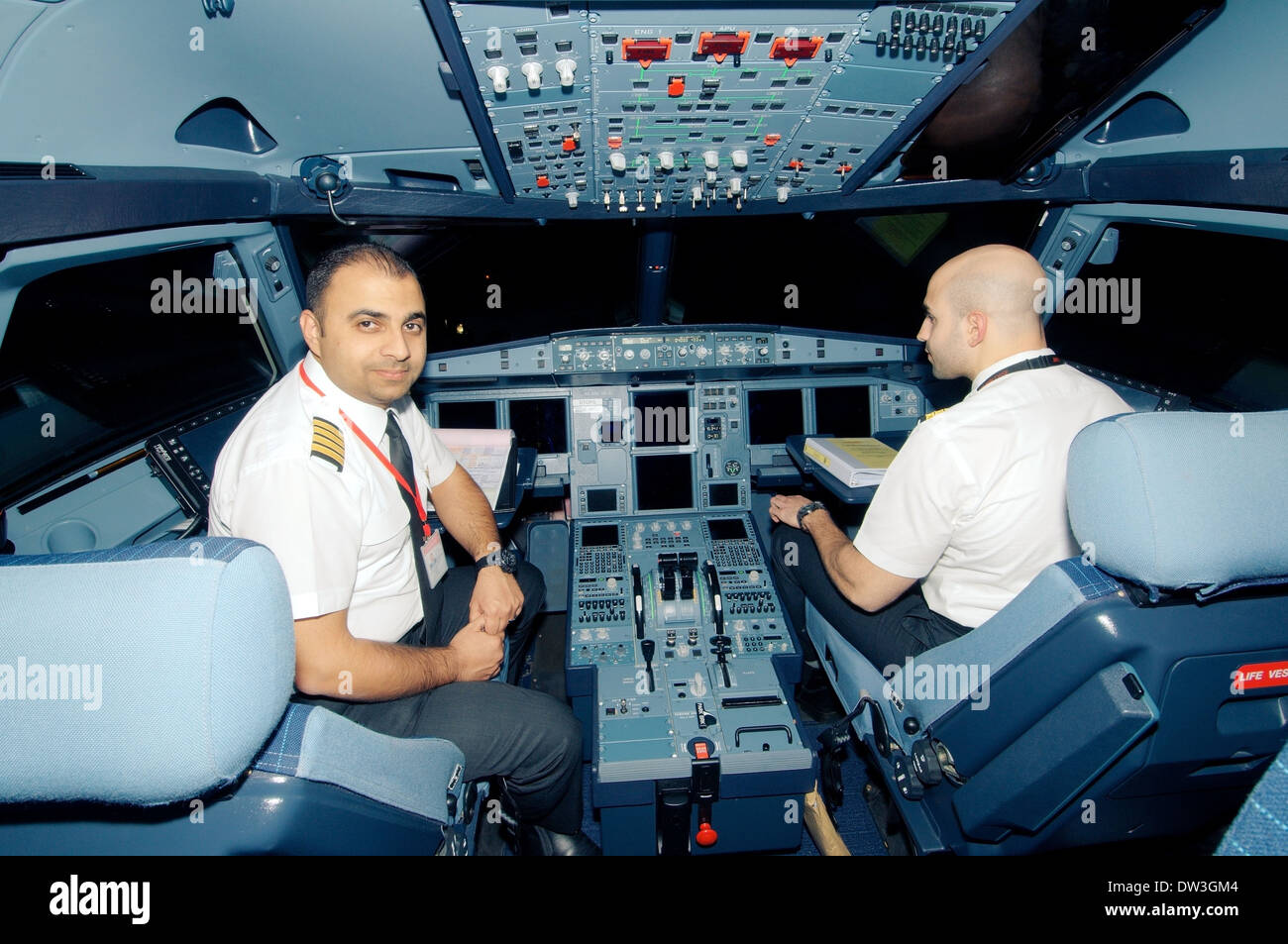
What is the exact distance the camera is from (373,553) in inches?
63.5

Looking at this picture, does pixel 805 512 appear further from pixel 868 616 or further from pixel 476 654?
pixel 476 654

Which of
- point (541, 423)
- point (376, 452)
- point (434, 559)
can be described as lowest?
point (434, 559)

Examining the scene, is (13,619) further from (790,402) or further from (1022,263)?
(790,402)

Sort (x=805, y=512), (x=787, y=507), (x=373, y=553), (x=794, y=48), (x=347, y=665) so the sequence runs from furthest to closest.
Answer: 1. (x=787, y=507)
2. (x=805, y=512)
3. (x=373, y=553)
4. (x=794, y=48)
5. (x=347, y=665)

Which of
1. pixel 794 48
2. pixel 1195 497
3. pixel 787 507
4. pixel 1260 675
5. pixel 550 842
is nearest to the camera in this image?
pixel 1195 497

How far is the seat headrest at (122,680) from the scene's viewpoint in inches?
28.3

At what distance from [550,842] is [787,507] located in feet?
4.43

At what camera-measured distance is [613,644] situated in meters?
2.42

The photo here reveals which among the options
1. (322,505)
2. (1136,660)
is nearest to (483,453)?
(322,505)

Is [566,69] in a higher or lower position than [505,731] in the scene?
higher

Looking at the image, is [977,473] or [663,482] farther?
[663,482]

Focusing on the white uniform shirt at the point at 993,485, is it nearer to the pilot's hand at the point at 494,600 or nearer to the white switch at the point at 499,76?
the pilot's hand at the point at 494,600

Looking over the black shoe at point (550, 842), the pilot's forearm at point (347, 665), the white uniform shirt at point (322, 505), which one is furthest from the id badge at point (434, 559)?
the black shoe at point (550, 842)
